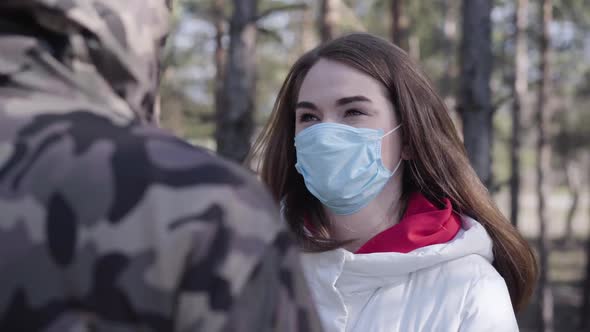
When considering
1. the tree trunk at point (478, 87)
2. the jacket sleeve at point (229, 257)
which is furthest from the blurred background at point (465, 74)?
the jacket sleeve at point (229, 257)

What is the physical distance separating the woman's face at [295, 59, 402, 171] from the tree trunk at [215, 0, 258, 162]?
2.85m

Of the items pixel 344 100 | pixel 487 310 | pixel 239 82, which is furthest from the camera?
pixel 239 82

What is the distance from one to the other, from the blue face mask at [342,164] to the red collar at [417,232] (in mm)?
144

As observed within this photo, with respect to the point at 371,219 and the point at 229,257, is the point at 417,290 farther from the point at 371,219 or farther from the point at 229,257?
the point at 229,257

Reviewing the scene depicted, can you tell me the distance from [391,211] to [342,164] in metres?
0.29

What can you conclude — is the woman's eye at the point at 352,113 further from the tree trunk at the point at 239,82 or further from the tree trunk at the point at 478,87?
the tree trunk at the point at 239,82

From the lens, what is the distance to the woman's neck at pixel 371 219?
2594 millimetres

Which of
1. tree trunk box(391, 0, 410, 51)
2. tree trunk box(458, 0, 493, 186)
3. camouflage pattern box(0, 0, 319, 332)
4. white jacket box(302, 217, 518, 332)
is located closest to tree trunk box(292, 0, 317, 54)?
tree trunk box(391, 0, 410, 51)

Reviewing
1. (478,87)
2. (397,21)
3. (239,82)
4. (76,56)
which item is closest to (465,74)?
(478,87)

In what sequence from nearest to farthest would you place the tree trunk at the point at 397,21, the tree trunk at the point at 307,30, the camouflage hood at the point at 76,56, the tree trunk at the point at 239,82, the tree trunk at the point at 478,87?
1. the camouflage hood at the point at 76,56
2. the tree trunk at the point at 478,87
3. the tree trunk at the point at 239,82
4. the tree trunk at the point at 397,21
5. the tree trunk at the point at 307,30

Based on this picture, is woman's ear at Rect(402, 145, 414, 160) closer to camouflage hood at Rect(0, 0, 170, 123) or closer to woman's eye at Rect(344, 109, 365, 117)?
woman's eye at Rect(344, 109, 365, 117)

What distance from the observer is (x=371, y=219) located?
260cm

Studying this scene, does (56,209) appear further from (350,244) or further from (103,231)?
(350,244)

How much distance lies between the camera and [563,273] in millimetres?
24922
